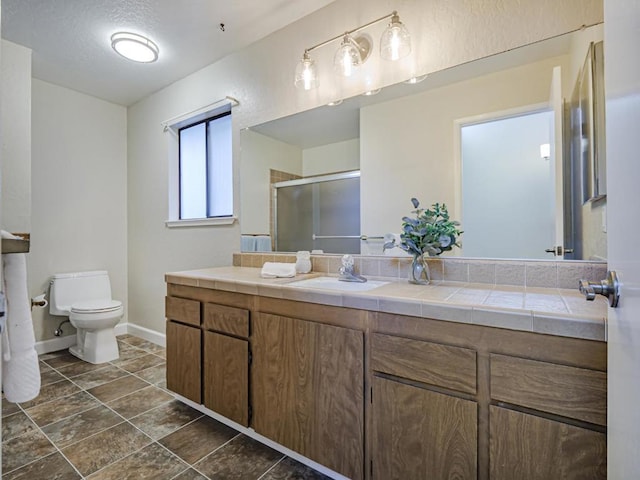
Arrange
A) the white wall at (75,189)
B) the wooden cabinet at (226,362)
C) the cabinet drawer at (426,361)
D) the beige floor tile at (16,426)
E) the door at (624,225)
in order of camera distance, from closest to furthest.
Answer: the door at (624,225), the cabinet drawer at (426,361), the wooden cabinet at (226,362), the beige floor tile at (16,426), the white wall at (75,189)

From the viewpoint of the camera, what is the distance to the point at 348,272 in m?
1.75

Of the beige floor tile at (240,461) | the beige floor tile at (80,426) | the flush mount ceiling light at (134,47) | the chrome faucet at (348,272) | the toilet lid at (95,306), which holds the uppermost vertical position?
the flush mount ceiling light at (134,47)

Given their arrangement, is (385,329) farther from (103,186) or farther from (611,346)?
(103,186)

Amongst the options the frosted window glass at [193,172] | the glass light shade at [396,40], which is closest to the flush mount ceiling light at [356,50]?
the glass light shade at [396,40]

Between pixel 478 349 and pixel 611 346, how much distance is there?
34 centimetres

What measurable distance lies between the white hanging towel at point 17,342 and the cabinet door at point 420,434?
1.11 meters

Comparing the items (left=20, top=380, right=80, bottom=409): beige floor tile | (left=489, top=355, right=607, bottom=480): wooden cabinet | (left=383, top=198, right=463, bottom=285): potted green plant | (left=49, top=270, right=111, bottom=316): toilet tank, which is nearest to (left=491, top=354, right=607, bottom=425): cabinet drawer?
(left=489, top=355, right=607, bottom=480): wooden cabinet

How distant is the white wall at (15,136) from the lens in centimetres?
236

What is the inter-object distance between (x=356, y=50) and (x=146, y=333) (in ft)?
10.6

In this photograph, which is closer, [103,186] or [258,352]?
[258,352]

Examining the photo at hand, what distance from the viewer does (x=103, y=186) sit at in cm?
334

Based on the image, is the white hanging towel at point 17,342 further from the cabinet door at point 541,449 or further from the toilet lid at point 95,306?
the toilet lid at point 95,306

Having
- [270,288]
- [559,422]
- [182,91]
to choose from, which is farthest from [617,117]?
[182,91]

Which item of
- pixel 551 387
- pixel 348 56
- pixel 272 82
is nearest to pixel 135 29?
pixel 272 82
